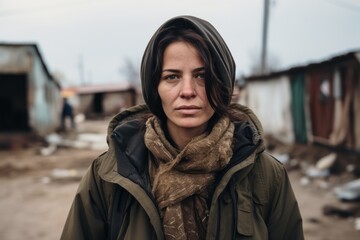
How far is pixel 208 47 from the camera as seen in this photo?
1.48 meters

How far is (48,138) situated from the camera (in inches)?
547

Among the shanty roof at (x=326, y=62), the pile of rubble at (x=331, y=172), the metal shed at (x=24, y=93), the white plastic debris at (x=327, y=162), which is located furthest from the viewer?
the metal shed at (x=24, y=93)

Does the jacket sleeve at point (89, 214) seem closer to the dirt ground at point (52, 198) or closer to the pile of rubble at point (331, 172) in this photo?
the dirt ground at point (52, 198)

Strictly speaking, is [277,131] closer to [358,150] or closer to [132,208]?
[358,150]

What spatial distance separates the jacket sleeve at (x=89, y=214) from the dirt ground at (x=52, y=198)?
149 inches

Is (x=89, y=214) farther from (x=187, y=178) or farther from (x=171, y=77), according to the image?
(x=171, y=77)

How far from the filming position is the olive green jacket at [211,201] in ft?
4.74

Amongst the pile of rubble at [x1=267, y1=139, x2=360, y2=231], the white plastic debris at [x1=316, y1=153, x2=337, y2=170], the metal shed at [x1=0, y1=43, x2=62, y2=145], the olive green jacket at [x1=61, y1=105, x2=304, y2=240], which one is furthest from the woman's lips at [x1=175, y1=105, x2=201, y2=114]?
the metal shed at [x1=0, y1=43, x2=62, y2=145]

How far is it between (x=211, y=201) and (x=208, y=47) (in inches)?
24.1

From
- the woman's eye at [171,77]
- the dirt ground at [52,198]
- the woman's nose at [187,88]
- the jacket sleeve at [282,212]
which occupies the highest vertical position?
the woman's eye at [171,77]

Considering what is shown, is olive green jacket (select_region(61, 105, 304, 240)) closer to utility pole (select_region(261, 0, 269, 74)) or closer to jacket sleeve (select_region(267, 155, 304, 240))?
jacket sleeve (select_region(267, 155, 304, 240))

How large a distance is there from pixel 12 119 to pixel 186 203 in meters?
18.0

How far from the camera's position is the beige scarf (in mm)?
1453

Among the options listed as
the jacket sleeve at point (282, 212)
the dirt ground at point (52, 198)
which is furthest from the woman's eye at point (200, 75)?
the dirt ground at point (52, 198)
